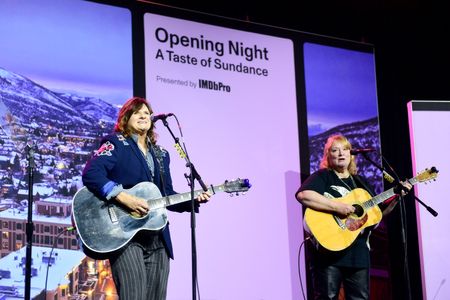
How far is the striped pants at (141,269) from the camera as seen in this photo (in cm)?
358

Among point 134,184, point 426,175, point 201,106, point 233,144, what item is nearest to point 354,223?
→ point 426,175

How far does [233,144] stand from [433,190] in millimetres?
2059

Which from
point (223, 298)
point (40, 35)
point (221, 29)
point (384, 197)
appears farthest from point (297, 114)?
point (40, 35)

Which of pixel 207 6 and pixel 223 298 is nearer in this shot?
pixel 223 298

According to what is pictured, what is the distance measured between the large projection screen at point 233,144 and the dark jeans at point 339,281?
1164mm

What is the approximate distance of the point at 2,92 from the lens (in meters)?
4.75

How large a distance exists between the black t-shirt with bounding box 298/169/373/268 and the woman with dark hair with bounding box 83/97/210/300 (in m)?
1.27

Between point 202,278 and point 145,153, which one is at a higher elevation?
point 145,153

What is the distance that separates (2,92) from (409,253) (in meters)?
4.44

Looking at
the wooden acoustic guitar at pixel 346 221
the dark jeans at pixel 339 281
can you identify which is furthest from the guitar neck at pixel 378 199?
the dark jeans at pixel 339 281

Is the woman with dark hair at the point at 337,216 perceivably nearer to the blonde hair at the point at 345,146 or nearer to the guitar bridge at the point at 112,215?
the blonde hair at the point at 345,146

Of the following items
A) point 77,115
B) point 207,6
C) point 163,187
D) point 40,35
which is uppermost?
point 207,6

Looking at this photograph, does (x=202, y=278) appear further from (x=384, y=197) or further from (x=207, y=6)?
(x=207, y=6)

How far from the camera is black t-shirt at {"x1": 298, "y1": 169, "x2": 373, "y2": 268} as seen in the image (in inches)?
186
